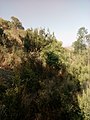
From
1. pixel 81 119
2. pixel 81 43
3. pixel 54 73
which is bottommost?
pixel 81 119

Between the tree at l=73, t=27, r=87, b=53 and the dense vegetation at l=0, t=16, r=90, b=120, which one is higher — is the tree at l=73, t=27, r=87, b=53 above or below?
above

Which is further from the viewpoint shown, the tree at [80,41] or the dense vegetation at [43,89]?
the tree at [80,41]

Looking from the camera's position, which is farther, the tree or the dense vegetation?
the tree

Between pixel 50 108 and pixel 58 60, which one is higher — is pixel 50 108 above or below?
below

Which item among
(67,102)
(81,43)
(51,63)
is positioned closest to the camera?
(67,102)

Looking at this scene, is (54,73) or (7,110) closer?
(7,110)

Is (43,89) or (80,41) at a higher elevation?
(80,41)

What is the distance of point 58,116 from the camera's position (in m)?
12.4

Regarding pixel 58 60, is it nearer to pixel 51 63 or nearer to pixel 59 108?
pixel 51 63

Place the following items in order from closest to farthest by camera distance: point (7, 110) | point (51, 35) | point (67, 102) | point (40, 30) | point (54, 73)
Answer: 1. point (7, 110)
2. point (67, 102)
3. point (54, 73)
4. point (51, 35)
5. point (40, 30)

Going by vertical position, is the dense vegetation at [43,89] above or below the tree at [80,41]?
below

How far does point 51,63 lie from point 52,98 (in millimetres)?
9695

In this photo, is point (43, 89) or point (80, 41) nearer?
point (43, 89)

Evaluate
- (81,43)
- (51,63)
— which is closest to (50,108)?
(51,63)
